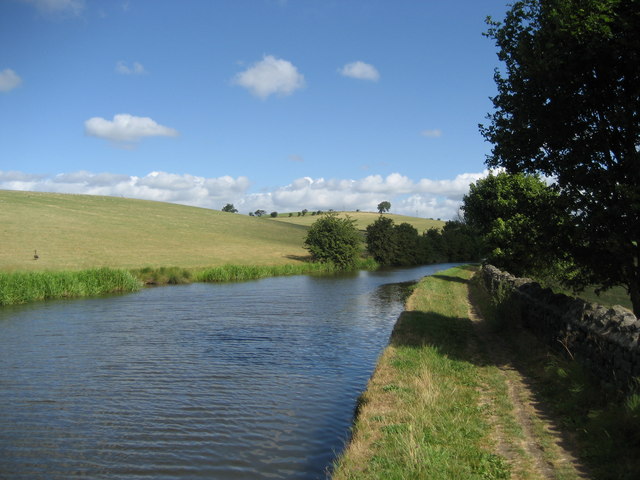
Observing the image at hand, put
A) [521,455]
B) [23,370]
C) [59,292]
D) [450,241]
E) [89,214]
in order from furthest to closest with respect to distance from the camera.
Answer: [450,241], [89,214], [59,292], [23,370], [521,455]

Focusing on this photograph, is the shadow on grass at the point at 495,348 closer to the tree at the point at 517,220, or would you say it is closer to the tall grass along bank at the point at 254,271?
the tree at the point at 517,220

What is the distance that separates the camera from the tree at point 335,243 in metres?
61.1

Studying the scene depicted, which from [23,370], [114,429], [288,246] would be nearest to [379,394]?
[114,429]

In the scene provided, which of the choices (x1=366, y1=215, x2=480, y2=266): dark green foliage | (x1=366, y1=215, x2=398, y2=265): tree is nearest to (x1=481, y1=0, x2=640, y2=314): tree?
(x1=366, y1=215, x2=480, y2=266): dark green foliage

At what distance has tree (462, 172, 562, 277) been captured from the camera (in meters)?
11.3

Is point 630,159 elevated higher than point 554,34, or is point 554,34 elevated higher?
point 554,34

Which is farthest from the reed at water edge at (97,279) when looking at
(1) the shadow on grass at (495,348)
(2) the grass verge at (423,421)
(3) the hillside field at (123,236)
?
(2) the grass verge at (423,421)

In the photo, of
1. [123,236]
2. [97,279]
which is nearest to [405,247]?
[123,236]

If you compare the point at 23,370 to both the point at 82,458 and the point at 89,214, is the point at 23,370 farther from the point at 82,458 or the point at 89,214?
the point at 89,214

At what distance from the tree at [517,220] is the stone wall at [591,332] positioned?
129cm

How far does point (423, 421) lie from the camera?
734 centimetres

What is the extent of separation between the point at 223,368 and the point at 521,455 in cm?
882

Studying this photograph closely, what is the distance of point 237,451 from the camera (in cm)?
813

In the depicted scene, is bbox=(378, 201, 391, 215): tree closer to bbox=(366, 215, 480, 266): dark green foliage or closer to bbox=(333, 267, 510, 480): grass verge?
bbox=(366, 215, 480, 266): dark green foliage
